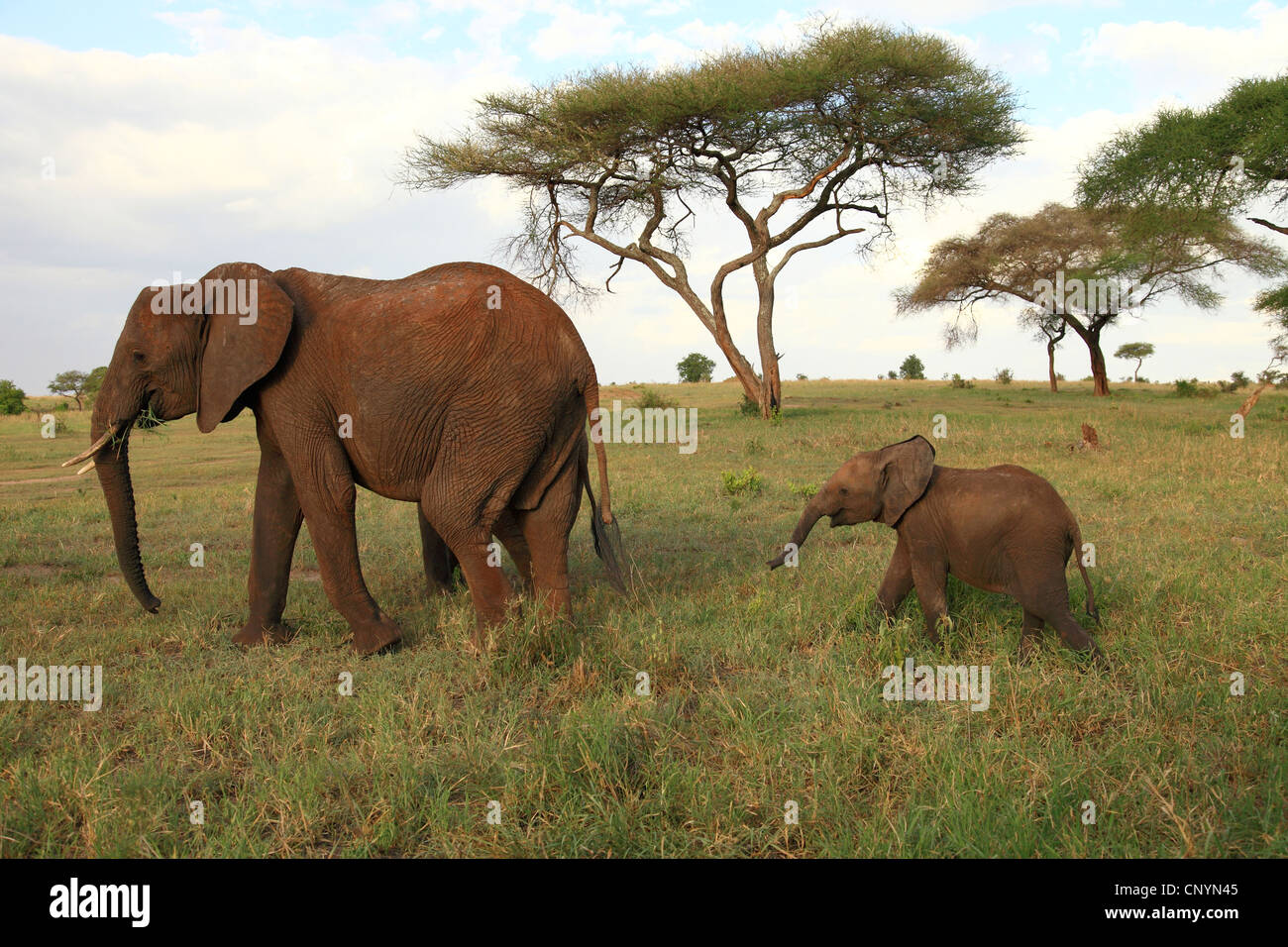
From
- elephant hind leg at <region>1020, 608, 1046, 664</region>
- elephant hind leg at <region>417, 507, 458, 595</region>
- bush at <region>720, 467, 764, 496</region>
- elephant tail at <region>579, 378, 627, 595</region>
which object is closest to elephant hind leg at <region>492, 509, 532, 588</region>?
elephant tail at <region>579, 378, 627, 595</region>

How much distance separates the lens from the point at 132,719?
13.9 feet

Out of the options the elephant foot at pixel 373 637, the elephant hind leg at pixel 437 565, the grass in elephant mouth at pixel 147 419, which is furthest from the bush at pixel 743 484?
the grass in elephant mouth at pixel 147 419

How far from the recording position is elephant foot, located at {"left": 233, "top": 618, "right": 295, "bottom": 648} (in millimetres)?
5422

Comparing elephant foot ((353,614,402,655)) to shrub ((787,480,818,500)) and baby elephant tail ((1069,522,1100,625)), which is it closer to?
baby elephant tail ((1069,522,1100,625))

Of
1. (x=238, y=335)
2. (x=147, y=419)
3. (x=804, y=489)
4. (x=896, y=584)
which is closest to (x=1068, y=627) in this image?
(x=896, y=584)

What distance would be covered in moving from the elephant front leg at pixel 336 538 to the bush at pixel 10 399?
30.9m

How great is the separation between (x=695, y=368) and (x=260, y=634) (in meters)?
48.5

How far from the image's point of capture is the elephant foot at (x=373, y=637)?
5188mm

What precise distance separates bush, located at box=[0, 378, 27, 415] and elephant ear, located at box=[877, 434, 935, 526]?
3312 cm

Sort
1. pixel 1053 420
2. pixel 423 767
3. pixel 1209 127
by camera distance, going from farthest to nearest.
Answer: pixel 1053 420 < pixel 1209 127 < pixel 423 767

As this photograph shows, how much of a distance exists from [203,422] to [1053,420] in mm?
19633

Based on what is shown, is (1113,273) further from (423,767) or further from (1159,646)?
(423,767)

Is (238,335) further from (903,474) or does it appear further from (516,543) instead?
(903,474)
